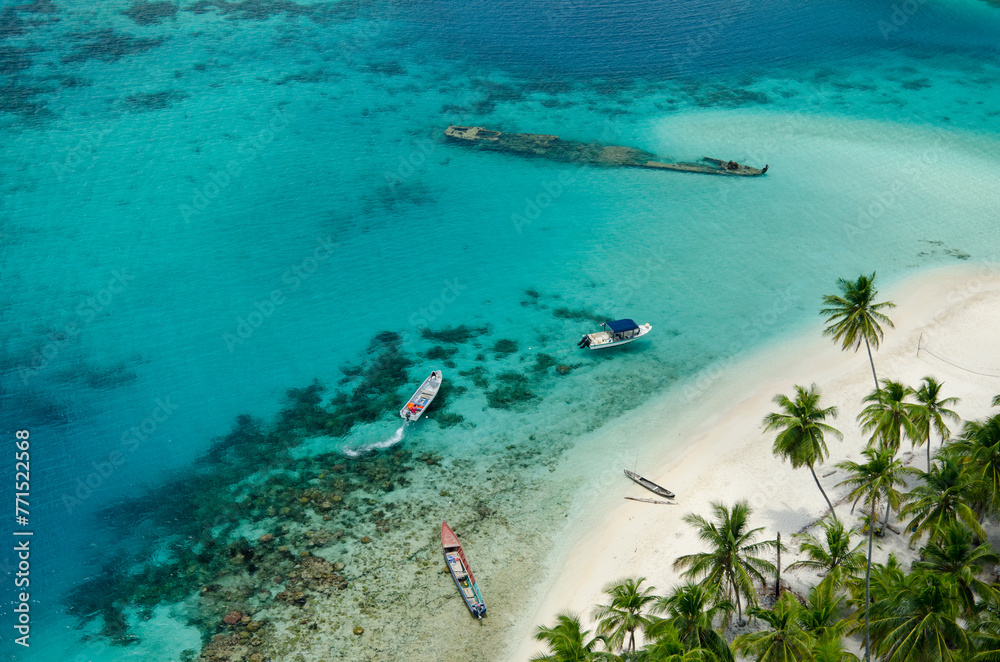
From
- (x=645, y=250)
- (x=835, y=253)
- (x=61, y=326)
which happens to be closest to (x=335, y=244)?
(x=61, y=326)

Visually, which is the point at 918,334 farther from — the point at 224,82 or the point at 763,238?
the point at 224,82

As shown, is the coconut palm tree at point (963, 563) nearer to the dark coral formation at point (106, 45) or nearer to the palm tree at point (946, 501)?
the palm tree at point (946, 501)

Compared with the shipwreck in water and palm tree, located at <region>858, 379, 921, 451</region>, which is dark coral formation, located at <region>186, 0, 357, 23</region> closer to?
the shipwreck in water

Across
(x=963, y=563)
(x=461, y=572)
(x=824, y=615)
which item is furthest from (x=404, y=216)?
(x=963, y=563)

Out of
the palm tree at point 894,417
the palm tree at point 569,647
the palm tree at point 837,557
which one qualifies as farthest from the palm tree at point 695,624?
the palm tree at point 894,417

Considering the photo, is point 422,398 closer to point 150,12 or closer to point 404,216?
point 404,216
